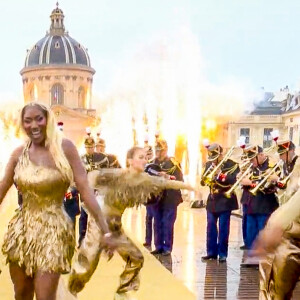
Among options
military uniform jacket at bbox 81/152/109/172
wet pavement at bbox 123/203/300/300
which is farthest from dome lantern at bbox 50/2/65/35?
military uniform jacket at bbox 81/152/109/172

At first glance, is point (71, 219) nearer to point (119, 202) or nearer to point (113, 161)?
point (119, 202)

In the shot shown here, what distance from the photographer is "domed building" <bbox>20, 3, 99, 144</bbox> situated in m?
91.8

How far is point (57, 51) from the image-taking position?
100 m

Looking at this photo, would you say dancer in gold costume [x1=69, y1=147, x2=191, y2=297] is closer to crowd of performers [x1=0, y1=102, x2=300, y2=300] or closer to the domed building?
crowd of performers [x1=0, y1=102, x2=300, y2=300]

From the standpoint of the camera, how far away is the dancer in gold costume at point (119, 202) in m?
6.01

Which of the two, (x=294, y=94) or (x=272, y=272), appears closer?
(x=272, y=272)

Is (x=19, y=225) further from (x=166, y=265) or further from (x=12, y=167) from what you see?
(x=166, y=265)

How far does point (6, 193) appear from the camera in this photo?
177 inches

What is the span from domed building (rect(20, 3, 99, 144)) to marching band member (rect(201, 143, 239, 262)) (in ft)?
264

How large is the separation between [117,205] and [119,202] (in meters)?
0.03

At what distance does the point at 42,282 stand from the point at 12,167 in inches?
31.5

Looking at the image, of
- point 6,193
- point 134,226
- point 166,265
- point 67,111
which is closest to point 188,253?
point 166,265

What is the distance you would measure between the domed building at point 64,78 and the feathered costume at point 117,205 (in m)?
83.9

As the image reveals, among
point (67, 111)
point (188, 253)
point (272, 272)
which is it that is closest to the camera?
point (272, 272)
